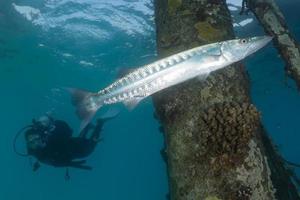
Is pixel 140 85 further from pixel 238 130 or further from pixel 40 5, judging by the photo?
pixel 40 5

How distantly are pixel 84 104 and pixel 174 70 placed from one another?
3.65ft

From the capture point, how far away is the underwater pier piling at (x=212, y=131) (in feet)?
12.2

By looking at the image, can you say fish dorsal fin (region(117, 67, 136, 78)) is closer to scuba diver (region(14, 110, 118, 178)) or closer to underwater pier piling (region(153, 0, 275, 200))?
underwater pier piling (region(153, 0, 275, 200))

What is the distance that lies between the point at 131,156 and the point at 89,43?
73391mm

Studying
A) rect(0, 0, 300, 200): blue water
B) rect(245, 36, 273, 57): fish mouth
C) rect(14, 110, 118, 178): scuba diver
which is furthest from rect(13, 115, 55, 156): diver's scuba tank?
rect(245, 36, 273, 57): fish mouth

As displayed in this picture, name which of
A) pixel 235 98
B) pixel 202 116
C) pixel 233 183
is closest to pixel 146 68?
pixel 202 116

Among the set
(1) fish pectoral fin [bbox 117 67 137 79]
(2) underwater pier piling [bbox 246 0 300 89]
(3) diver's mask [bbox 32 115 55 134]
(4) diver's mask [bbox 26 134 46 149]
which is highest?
(3) diver's mask [bbox 32 115 55 134]

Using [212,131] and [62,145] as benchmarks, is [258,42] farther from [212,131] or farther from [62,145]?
[62,145]

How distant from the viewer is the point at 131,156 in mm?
95438

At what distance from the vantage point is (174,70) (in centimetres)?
374

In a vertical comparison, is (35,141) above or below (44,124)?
below

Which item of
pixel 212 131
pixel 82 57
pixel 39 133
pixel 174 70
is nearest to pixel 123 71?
pixel 174 70

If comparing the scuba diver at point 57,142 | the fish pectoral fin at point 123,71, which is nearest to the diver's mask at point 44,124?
the scuba diver at point 57,142

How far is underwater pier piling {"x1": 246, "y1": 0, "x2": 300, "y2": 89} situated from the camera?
518 cm
